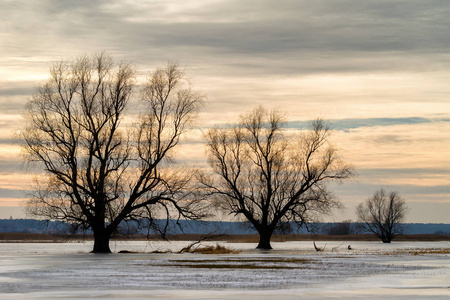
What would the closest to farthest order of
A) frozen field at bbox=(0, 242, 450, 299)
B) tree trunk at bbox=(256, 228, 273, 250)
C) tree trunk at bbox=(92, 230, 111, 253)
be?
1. frozen field at bbox=(0, 242, 450, 299)
2. tree trunk at bbox=(92, 230, 111, 253)
3. tree trunk at bbox=(256, 228, 273, 250)

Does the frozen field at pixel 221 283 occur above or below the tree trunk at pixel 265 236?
below

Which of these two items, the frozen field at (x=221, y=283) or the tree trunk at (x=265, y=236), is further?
the tree trunk at (x=265, y=236)

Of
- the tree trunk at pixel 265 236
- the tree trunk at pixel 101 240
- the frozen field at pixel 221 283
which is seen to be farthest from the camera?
the tree trunk at pixel 265 236

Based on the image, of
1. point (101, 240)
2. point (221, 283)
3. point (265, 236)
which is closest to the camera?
point (221, 283)

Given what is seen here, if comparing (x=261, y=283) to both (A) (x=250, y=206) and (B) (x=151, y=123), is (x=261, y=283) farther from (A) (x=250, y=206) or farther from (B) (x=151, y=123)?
(A) (x=250, y=206)

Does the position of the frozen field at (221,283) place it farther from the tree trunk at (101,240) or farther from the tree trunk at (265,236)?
the tree trunk at (265,236)

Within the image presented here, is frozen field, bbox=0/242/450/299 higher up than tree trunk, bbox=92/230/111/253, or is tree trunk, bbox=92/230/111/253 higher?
tree trunk, bbox=92/230/111/253

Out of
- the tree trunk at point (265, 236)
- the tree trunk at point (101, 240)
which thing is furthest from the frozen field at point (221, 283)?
the tree trunk at point (265, 236)

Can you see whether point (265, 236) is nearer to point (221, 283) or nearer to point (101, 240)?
point (101, 240)

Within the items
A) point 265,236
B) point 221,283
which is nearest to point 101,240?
point 265,236

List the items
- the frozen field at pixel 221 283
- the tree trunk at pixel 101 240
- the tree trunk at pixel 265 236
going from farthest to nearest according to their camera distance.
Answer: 1. the tree trunk at pixel 265 236
2. the tree trunk at pixel 101 240
3. the frozen field at pixel 221 283

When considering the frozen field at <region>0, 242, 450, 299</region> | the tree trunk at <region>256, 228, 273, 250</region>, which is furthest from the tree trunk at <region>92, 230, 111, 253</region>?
the frozen field at <region>0, 242, 450, 299</region>

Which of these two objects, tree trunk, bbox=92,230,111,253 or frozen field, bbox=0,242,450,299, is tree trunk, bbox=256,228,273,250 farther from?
frozen field, bbox=0,242,450,299

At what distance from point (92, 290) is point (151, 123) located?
113 feet
